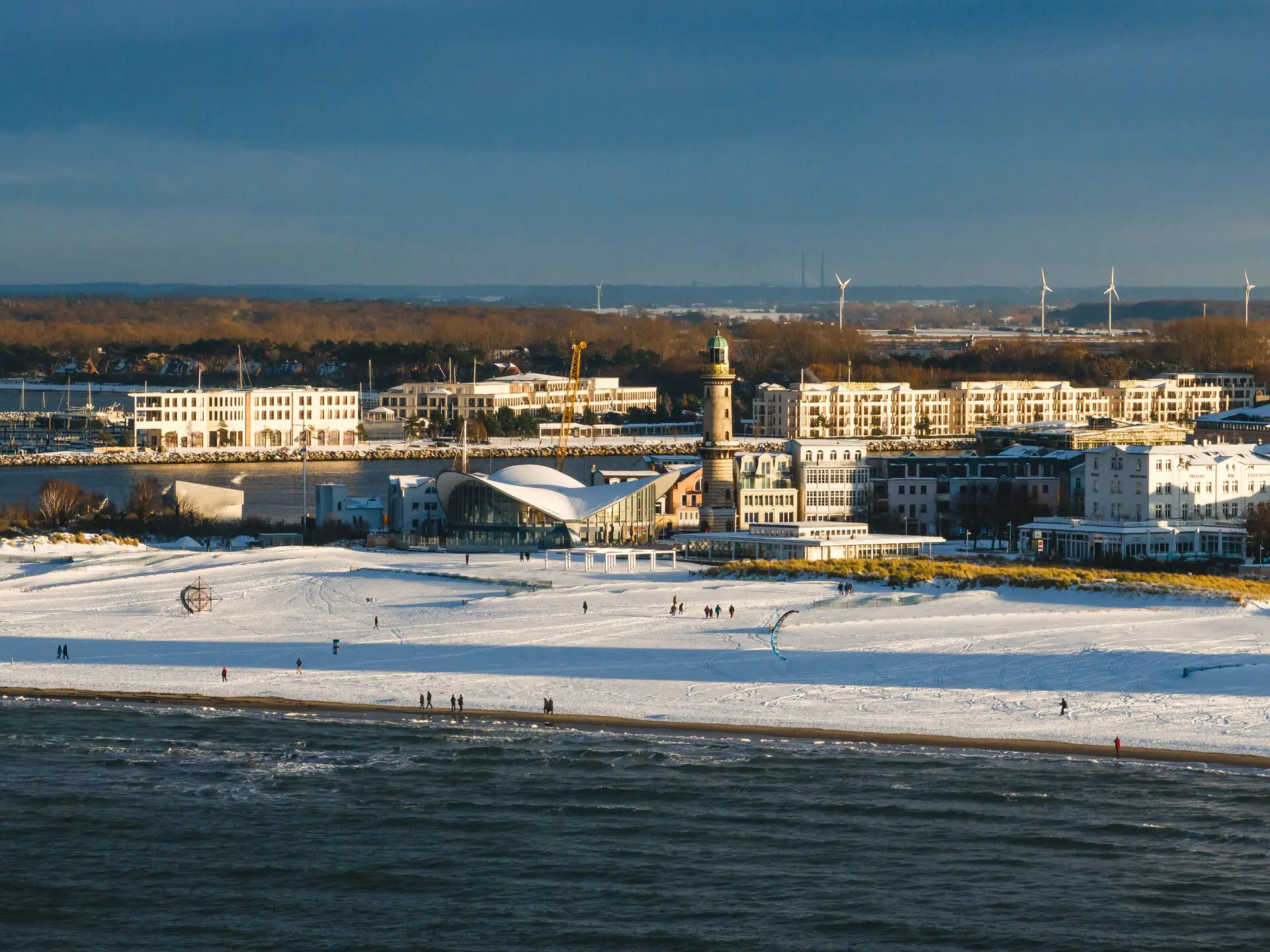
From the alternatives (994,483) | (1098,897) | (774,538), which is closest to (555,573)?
(774,538)

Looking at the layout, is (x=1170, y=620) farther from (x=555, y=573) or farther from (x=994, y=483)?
(x=994, y=483)

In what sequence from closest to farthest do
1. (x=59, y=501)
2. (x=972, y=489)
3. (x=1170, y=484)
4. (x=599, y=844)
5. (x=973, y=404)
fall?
(x=599, y=844) → (x=1170, y=484) → (x=972, y=489) → (x=59, y=501) → (x=973, y=404)

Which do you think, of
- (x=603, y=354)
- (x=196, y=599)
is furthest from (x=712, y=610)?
(x=603, y=354)

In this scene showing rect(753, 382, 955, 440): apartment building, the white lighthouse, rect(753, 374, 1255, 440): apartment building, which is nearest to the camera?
the white lighthouse

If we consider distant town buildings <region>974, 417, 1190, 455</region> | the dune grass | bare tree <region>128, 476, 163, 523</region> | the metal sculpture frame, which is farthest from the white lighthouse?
the metal sculpture frame

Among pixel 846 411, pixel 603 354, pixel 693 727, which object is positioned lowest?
pixel 693 727

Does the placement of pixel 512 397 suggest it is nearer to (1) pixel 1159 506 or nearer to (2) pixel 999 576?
(1) pixel 1159 506

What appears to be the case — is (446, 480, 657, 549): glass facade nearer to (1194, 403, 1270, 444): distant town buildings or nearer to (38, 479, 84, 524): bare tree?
(38, 479, 84, 524): bare tree
